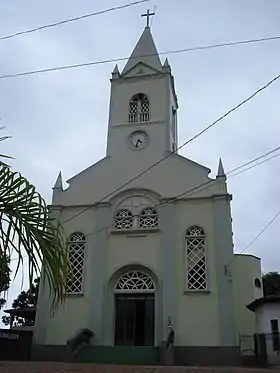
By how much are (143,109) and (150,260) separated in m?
9.01

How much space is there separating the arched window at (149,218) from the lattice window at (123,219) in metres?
0.56

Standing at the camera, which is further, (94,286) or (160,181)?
(160,181)

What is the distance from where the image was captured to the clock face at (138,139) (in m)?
23.6

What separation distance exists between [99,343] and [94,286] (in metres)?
2.53

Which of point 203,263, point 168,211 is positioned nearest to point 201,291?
point 203,263

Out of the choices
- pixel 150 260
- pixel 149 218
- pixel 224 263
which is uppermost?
pixel 149 218

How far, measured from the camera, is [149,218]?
21422 millimetres

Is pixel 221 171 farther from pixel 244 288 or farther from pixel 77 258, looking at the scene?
pixel 77 258

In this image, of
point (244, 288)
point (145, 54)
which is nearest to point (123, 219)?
point (244, 288)

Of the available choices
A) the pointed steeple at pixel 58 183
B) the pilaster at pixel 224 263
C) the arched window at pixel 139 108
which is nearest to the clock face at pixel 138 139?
the arched window at pixel 139 108

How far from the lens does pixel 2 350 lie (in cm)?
1803

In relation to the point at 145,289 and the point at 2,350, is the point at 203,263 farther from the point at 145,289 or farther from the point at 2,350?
the point at 2,350

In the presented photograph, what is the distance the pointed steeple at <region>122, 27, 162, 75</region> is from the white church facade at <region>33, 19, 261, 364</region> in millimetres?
4287

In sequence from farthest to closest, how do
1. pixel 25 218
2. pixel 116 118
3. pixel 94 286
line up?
1. pixel 116 118
2. pixel 94 286
3. pixel 25 218
